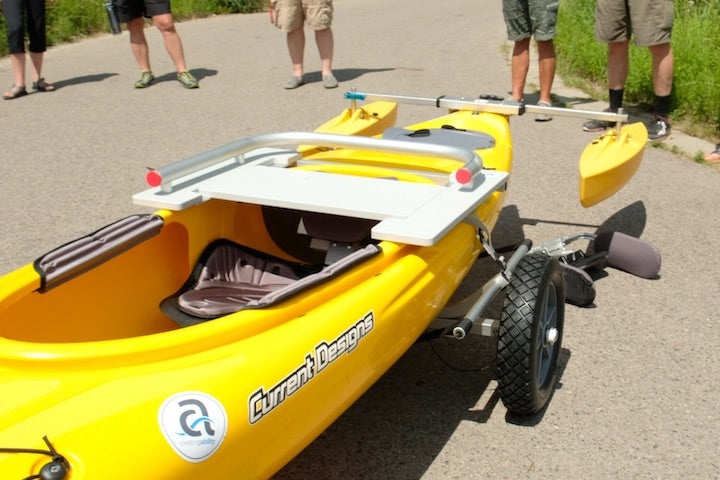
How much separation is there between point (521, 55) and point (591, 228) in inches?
109

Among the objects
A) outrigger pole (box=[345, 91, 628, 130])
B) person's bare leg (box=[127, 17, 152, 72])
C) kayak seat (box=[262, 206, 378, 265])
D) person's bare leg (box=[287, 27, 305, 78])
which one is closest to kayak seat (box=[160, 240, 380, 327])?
kayak seat (box=[262, 206, 378, 265])

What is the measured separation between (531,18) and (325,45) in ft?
7.65

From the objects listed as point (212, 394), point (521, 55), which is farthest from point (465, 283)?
point (521, 55)

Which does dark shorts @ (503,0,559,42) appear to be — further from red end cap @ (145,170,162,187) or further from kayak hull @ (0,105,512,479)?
red end cap @ (145,170,162,187)

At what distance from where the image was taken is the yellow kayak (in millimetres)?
2061

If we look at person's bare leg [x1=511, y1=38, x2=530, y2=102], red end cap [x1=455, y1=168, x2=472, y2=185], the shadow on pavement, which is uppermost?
person's bare leg [x1=511, y1=38, x2=530, y2=102]

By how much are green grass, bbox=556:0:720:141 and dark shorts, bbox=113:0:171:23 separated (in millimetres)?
4435

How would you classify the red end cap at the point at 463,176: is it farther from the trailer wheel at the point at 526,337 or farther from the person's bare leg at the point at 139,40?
the person's bare leg at the point at 139,40

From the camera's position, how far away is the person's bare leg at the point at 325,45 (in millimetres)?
8430

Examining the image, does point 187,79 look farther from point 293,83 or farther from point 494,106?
point 494,106

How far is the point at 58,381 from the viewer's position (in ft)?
6.95

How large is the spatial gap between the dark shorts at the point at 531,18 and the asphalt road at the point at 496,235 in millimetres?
822

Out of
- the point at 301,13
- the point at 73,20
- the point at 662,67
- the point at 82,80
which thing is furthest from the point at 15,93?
the point at 662,67

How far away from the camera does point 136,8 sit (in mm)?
8203
